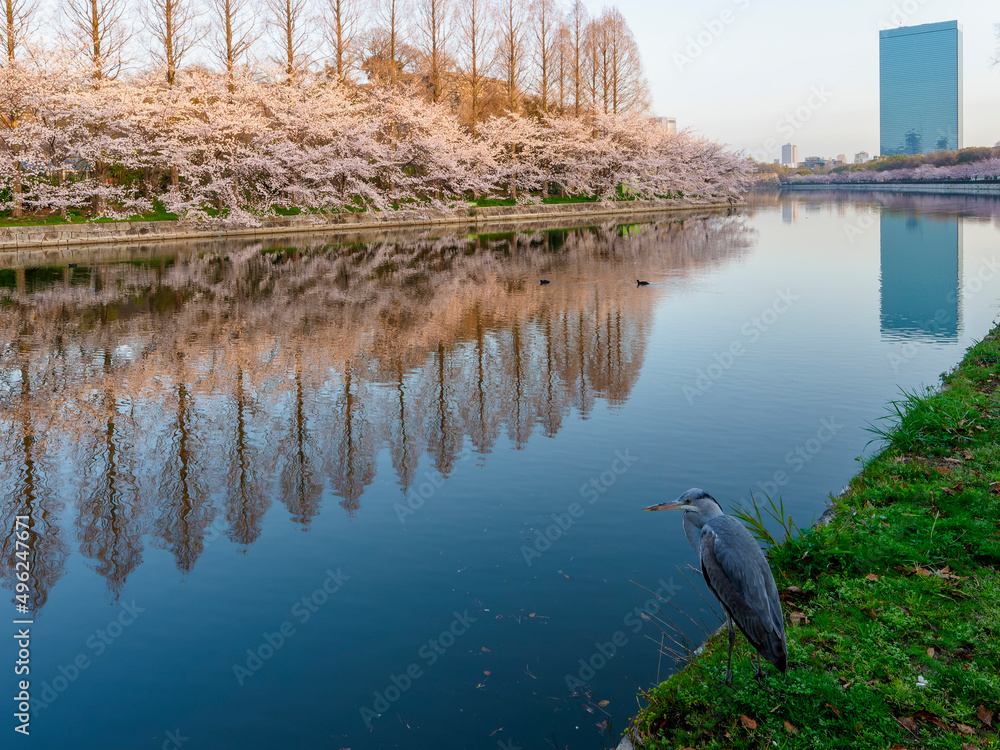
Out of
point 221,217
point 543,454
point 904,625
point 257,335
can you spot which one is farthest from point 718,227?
point 904,625

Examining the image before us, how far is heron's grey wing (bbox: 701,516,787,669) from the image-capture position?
12.4 ft

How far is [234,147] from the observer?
38094mm

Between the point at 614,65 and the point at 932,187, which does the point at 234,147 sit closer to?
the point at 614,65

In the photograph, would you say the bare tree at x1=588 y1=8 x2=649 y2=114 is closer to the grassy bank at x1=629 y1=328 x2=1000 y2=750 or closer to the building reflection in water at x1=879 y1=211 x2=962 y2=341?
the building reflection in water at x1=879 y1=211 x2=962 y2=341

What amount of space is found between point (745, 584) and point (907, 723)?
38.1 inches

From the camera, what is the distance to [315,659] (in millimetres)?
4852

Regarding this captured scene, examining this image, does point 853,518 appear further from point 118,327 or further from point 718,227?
point 718,227

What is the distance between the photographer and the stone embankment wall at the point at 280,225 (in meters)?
31.7

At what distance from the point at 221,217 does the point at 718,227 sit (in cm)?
2562

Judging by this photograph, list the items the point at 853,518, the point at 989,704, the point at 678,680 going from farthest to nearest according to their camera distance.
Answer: the point at 853,518, the point at 678,680, the point at 989,704

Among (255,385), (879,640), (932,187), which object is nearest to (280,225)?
(255,385)

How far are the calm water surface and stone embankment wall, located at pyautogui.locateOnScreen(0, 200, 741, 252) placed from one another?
15560 mm

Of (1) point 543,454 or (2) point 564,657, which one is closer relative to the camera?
(2) point 564,657

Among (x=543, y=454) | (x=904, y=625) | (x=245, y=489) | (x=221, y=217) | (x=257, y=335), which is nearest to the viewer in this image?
(x=904, y=625)
